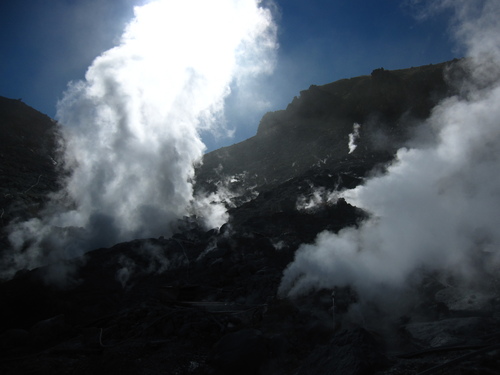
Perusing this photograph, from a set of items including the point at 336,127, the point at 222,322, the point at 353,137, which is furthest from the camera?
the point at 336,127

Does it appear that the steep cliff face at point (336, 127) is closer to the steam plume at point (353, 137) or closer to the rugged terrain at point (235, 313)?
the steam plume at point (353, 137)

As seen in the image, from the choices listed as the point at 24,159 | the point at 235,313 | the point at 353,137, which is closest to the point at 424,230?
the point at 235,313

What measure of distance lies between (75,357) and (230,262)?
6311mm

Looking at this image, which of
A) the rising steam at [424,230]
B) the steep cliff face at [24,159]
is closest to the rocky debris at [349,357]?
the rising steam at [424,230]

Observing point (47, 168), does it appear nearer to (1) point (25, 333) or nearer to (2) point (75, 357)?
(1) point (25, 333)

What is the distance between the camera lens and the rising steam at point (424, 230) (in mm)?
8516

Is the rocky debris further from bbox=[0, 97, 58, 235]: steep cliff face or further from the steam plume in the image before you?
the steam plume

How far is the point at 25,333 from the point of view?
28.2 feet

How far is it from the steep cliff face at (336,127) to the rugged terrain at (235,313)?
22.3ft

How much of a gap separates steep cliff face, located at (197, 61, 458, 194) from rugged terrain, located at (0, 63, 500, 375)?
6808 millimetres

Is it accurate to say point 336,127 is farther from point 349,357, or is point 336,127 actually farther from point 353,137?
point 349,357

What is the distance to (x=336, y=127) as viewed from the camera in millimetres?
36281

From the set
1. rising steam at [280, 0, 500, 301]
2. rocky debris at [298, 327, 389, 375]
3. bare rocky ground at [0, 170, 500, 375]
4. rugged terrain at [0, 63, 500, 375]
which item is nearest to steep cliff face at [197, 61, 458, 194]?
rugged terrain at [0, 63, 500, 375]

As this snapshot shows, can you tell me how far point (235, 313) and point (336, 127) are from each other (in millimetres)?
30783
